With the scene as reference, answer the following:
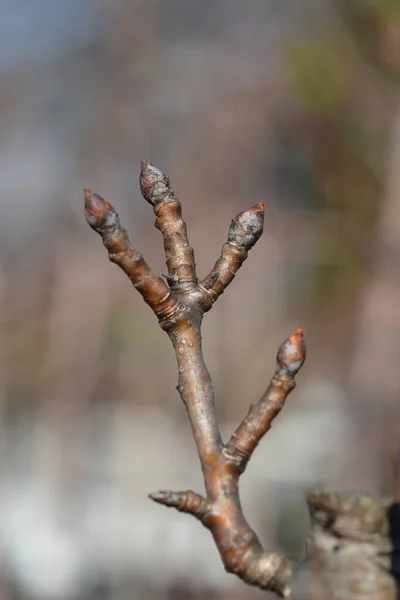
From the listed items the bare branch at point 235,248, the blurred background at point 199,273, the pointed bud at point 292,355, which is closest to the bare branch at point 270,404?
the pointed bud at point 292,355

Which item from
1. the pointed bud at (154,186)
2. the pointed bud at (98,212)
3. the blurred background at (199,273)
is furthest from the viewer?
the blurred background at (199,273)

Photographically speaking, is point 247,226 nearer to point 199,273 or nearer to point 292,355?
point 292,355

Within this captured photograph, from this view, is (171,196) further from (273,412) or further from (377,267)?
(377,267)

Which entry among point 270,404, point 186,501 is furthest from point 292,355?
point 186,501

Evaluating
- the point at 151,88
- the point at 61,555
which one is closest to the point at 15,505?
the point at 61,555

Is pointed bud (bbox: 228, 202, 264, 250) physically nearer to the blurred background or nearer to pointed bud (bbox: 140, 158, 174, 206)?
pointed bud (bbox: 140, 158, 174, 206)

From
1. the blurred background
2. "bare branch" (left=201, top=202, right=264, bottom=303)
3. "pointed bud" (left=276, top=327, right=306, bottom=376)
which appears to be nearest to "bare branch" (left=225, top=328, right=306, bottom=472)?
"pointed bud" (left=276, top=327, right=306, bottom=376)

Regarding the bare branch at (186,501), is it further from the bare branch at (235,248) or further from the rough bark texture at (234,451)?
the bare branch at (235,248)
